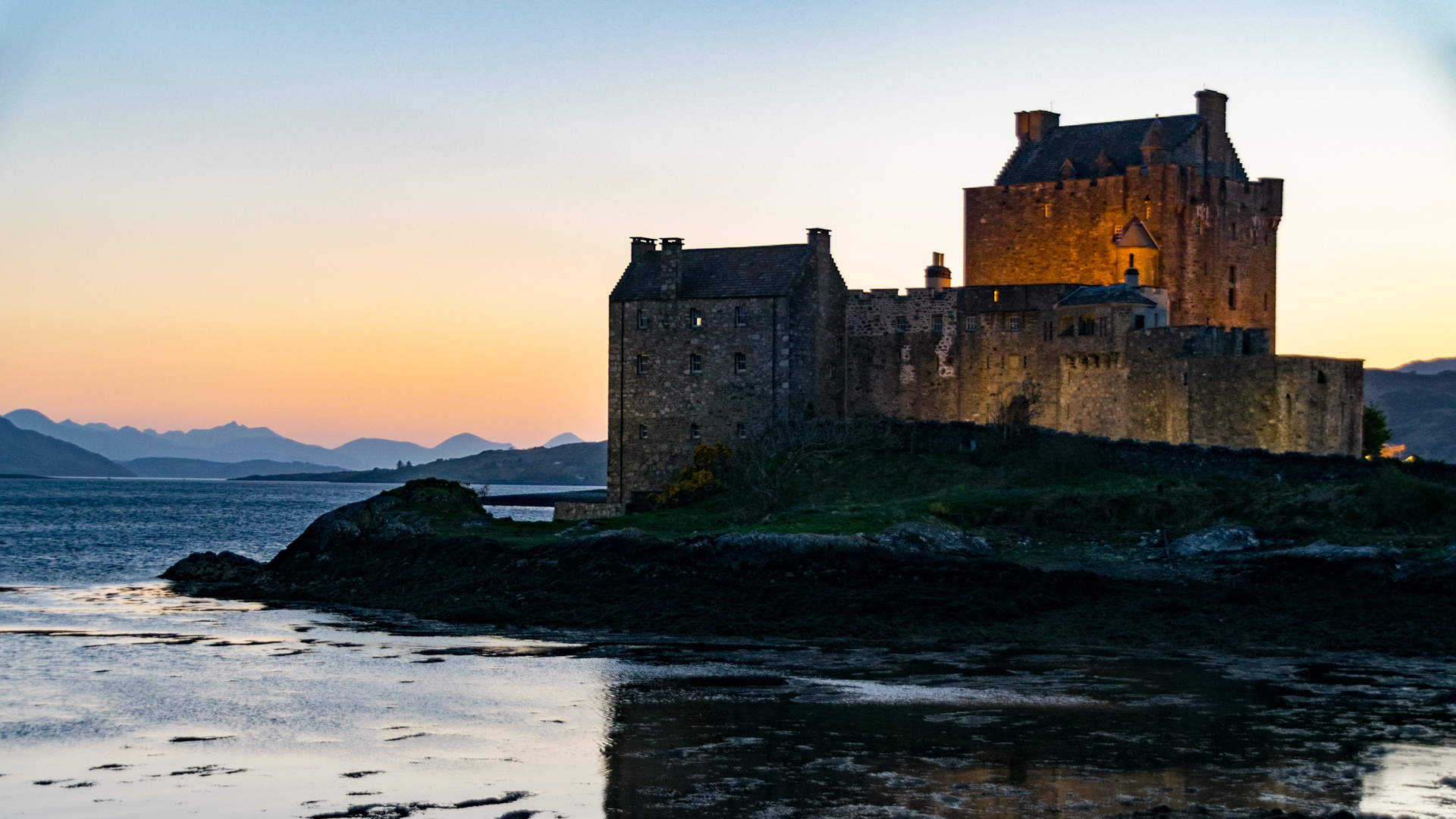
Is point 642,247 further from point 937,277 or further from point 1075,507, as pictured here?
point 1075,507

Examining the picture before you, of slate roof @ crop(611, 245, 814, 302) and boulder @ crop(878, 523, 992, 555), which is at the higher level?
slate roof @ crop(611, 245, 814, 302)

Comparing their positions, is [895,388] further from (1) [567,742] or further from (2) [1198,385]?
(1) [567,742]

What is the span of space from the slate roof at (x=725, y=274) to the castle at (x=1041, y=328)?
0.07m

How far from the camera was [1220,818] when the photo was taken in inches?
576

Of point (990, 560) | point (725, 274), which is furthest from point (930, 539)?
point (725, 274)

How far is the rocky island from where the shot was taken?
27.8 m

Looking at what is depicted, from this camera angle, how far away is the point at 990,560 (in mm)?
31688

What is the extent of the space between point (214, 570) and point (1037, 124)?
36719 millimetres

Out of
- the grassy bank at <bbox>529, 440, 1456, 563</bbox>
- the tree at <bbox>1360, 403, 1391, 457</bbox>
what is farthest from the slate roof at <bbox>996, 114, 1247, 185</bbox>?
the grassy bank at <bbox>529, 440, 1456, 563</bbox>

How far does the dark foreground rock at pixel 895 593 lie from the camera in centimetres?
2695

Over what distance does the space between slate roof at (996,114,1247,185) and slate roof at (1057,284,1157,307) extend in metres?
10.9

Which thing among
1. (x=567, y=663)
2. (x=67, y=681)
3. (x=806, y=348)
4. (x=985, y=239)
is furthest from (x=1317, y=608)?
(x=985, y=239)

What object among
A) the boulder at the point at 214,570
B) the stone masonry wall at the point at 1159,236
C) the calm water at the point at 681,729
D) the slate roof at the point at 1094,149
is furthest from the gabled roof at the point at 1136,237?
the calm water at the point at 681,729

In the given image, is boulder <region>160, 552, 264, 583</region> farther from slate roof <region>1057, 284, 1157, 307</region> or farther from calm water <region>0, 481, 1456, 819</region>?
slate roof <region>1057, 284, 1157, 307</region>
